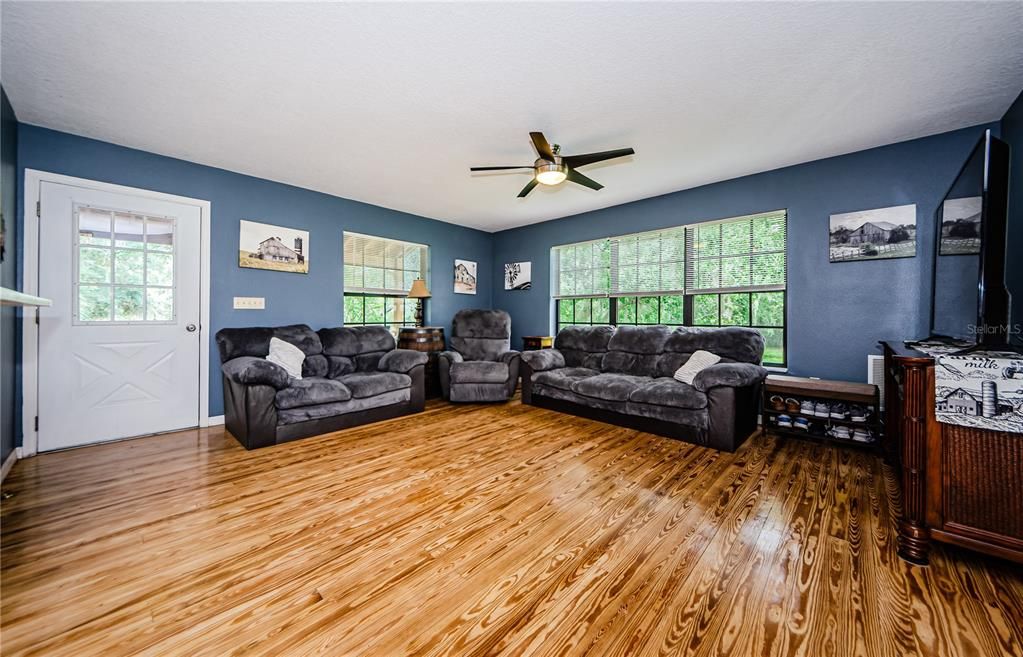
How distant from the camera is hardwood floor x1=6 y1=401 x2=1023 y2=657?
4.22 feet

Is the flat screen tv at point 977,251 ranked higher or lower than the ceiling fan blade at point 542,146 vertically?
lower

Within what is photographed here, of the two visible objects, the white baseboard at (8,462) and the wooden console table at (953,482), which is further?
the white baseboard at (8,462)

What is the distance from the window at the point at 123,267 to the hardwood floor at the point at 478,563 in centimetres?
129

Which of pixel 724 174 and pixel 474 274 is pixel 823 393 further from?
pixel 474 274

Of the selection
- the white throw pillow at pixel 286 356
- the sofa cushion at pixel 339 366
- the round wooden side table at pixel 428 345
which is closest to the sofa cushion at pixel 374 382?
the sofa cushion at pixel 339 366

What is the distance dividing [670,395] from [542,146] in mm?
2351

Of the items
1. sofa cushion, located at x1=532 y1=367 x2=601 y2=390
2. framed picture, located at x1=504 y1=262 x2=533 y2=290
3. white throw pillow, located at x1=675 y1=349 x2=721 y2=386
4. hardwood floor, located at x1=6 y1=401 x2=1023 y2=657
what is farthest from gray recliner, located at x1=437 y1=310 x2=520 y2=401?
white throw pillow, located at x1=675 y1=349 x2=721 y2=386

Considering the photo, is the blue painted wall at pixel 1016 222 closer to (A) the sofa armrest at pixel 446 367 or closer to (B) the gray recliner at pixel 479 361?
(B) the gray recliner at pixel 479 361

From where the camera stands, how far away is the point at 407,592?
1501mm

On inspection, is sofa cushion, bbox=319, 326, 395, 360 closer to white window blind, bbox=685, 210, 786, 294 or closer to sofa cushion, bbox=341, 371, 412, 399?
sofa cushion, bbox=341, 371, 412, 399

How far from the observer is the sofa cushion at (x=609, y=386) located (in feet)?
12.1

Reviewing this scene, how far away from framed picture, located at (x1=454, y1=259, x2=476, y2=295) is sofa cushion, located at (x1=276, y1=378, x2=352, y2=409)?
2923 mm

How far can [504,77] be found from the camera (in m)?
2.37

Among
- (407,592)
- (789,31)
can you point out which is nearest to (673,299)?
(789,31)
